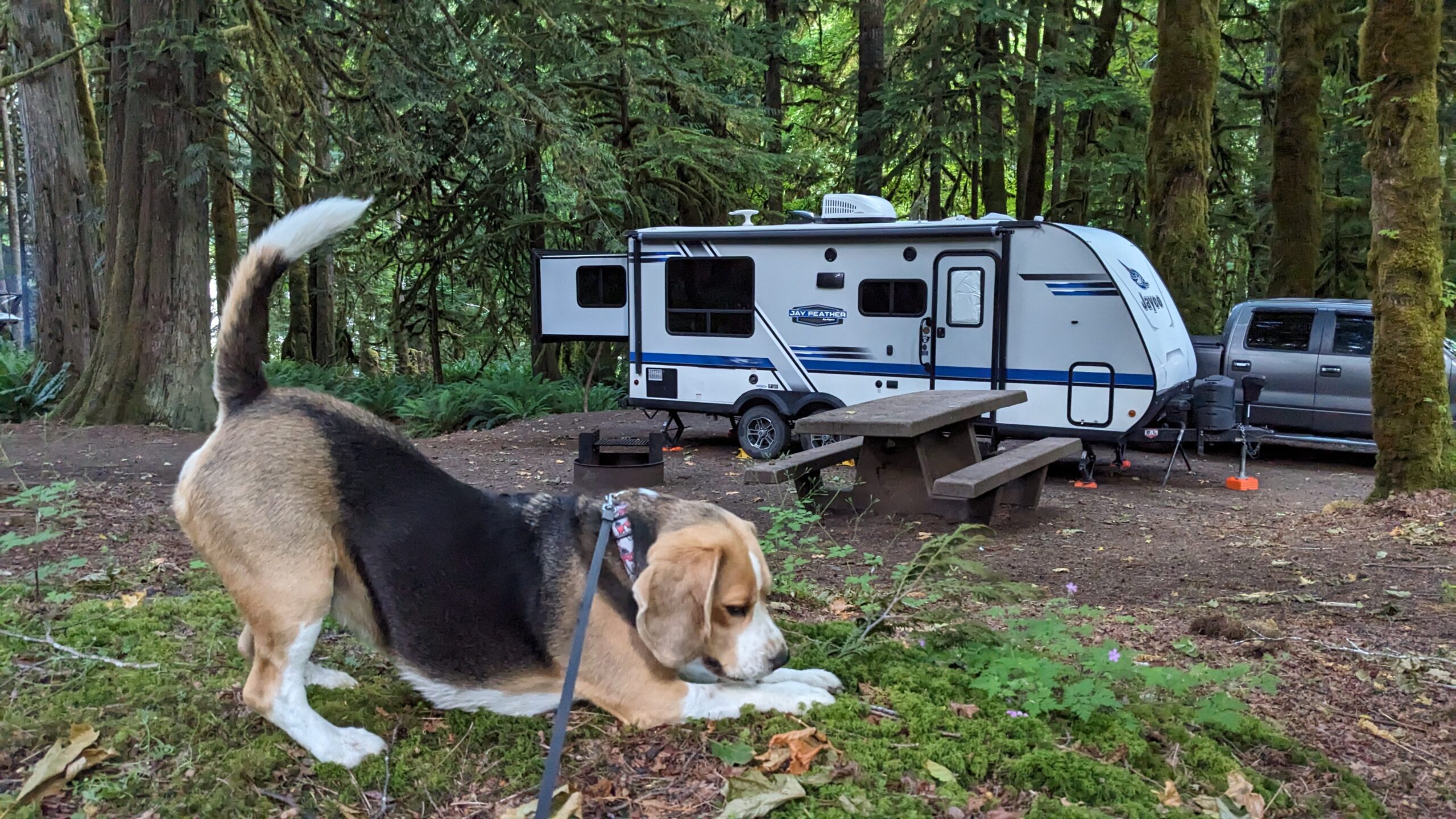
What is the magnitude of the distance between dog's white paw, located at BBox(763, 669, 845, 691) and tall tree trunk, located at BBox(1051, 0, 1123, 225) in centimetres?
1661

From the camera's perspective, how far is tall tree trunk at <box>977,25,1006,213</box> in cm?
1830

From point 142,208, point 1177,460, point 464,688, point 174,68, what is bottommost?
point 1177,460

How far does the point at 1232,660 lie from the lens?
14.7 ft

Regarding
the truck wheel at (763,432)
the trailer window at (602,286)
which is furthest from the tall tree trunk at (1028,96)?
the truck wheel at (763,432)

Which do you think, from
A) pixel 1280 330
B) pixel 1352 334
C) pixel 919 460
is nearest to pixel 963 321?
pixel 919 460

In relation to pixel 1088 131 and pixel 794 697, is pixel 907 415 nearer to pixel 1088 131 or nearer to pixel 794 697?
pixel 794 697

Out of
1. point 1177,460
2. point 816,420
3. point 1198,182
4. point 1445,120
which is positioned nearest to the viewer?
point 816,420

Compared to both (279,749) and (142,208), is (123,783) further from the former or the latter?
(142,208)

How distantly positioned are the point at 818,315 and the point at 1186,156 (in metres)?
6.30

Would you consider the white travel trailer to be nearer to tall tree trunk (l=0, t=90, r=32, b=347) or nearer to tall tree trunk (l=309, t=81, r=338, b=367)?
tall tree trunk (l=309, t=81, r=338, b=367)

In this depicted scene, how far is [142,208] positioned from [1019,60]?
1455 cm

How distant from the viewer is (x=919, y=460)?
9.26 m

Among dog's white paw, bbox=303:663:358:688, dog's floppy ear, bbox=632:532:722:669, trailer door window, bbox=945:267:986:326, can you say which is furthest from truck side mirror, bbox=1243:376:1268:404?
dog's white paw, bbox=303:663:358:688

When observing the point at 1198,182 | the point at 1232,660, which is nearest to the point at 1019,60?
the point at 1198,182
